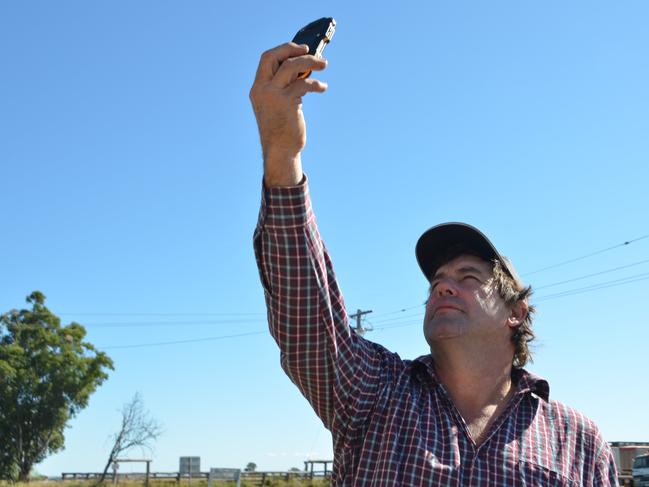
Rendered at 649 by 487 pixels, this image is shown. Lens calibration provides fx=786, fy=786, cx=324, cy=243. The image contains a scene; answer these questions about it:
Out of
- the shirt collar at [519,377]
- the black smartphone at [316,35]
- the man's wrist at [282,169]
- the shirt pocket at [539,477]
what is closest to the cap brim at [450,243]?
the shirt collar at [519,377]

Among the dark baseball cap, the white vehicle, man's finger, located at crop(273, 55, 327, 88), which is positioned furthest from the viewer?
the white vehicle

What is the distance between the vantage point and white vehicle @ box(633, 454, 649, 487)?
89.4 ft

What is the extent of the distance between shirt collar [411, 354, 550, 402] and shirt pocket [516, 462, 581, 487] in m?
0.35

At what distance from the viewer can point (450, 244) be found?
298 centimetres

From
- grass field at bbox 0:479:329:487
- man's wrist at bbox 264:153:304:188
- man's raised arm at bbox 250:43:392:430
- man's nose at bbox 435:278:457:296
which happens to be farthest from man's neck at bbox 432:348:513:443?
grass field at bbox 0:479:329:487

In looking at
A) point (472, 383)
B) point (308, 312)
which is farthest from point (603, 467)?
point (308, 312)

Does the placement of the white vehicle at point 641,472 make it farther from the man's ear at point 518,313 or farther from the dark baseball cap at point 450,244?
the dark baseball cap at point 450,244

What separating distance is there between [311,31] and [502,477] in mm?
1381

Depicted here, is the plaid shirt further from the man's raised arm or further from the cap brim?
the cap brim

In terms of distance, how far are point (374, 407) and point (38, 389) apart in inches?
1429

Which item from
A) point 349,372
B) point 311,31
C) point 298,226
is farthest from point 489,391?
point 311,31

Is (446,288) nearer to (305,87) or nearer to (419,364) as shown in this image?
(419,364)

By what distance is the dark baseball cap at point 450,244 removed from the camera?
2.92 meters

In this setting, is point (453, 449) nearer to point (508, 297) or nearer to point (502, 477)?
point (502, 477)
